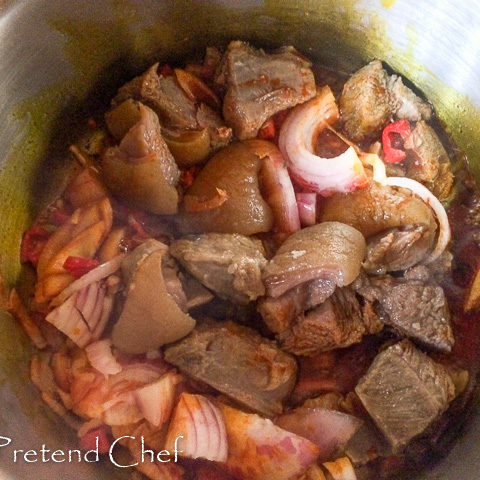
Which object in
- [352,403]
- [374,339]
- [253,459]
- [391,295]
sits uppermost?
[391,295]

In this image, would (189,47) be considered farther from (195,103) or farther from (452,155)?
(452,155)

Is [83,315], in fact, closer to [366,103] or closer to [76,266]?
[76,266]

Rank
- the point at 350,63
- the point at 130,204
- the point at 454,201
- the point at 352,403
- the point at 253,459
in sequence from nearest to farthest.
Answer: the point at 253,459 < the point at 352,403 < the point at 130,204 < the point at 454,201 < the point at 350,63

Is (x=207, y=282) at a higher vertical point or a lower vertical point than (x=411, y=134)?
lower

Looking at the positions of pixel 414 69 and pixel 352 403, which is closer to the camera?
pixel 352 403

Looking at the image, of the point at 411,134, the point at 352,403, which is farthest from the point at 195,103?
the point at 352,403

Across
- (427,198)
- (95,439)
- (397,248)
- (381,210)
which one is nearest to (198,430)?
(95,439)

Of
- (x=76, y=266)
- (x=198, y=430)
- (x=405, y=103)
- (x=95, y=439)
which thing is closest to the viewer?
(x=198, y=430)
